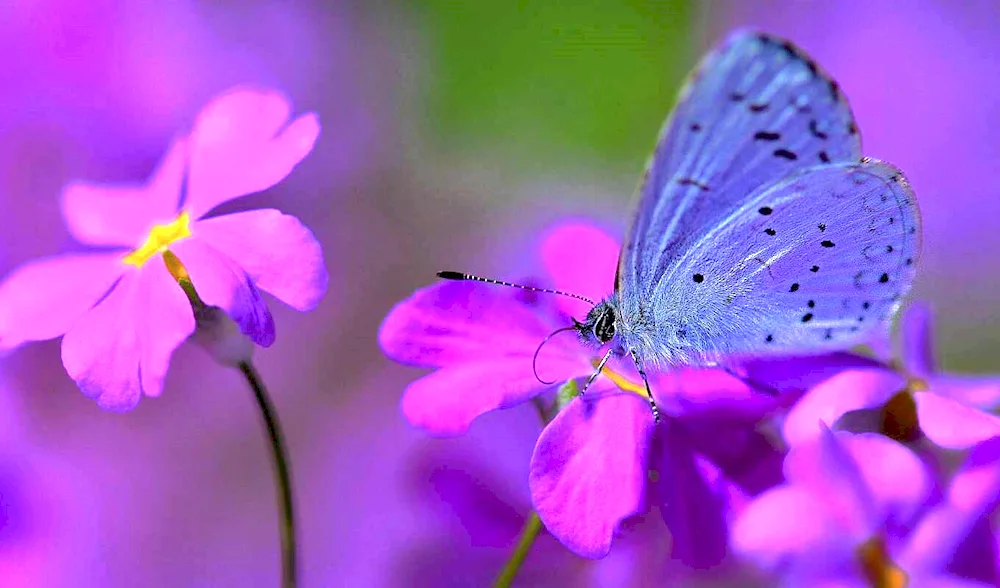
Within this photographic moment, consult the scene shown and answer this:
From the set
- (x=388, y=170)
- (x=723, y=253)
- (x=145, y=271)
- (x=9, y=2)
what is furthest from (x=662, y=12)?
(x=145, y=271)

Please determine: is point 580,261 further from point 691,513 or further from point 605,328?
point 691,513

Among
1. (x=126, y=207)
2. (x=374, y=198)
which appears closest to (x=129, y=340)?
(x=126, y=207)

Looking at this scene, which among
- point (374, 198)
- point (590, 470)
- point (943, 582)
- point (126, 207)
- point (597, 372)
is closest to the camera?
point (943, 582)

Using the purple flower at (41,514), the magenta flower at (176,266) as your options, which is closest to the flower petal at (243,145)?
the magenta flower at (176,266)

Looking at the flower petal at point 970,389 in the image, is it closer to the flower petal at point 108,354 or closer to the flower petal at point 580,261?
the flower petal at point 580,261

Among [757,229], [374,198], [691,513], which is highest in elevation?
[757,229]

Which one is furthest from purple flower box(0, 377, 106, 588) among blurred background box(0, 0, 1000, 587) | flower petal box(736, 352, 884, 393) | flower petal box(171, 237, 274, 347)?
flower petal box(736, 352, 884, 393)

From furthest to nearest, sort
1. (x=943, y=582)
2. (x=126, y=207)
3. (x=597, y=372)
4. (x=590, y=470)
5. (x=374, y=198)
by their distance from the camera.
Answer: (x=374, y=198) → (x=126, y=207) → (x=597, y=372) → (x=590, y=470) → (x=943, y=582)
